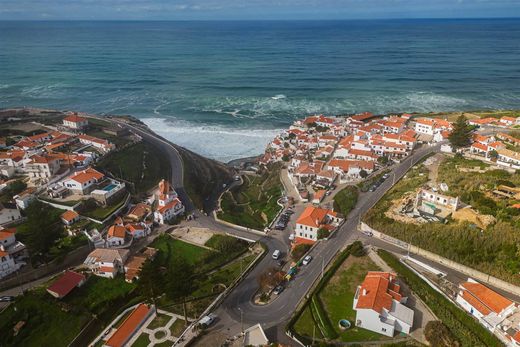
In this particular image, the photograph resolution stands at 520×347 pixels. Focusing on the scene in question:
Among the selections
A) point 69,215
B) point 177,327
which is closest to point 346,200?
point 177,327

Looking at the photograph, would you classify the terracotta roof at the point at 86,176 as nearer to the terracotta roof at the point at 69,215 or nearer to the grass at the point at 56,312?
the terracotta roof at the point at 69,215

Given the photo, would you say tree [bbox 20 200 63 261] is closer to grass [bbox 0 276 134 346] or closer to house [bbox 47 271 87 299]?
house [bbox 47 271 87 299]

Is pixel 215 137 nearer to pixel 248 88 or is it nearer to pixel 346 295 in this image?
pixel 248 88

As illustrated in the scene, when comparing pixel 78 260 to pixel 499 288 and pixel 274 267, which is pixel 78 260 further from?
pixel 499 288

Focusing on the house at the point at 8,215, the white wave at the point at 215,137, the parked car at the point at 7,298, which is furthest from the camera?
the white wave at the point at 215,137

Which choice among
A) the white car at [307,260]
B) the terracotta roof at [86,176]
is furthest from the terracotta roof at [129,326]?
the terracotta roof at [86,176]

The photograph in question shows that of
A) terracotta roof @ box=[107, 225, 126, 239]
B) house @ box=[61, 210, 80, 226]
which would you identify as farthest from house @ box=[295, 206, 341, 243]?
house @ box=[61, 210, 80, 226]

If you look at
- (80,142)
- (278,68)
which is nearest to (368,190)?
(80,142)
